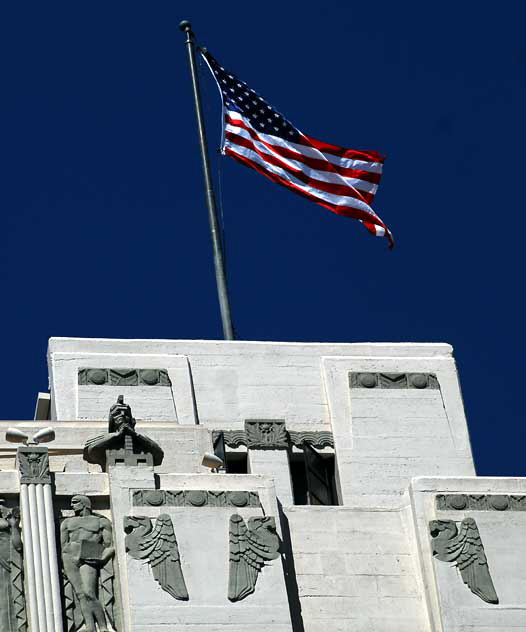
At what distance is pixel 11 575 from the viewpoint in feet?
178

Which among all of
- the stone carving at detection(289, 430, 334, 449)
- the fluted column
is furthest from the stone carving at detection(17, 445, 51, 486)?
the stone carving at detection(289, 430, 334, 449)

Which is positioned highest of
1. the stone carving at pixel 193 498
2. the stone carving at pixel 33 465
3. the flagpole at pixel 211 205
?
the flagpole at pixel 211 205

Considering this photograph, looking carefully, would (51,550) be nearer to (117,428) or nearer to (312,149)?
(117,428)

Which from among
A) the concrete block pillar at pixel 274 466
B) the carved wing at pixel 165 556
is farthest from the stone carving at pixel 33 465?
the concrete block pillar at pixel 274 466

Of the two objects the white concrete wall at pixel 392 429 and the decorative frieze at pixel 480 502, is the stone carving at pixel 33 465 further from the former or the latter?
the white concrete wall at pixel 392 429

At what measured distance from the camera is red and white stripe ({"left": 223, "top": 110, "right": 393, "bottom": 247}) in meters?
69.2

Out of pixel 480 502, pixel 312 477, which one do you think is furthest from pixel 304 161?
pixel 480 502

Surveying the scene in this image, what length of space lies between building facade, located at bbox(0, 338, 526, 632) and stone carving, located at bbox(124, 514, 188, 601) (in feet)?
0.13

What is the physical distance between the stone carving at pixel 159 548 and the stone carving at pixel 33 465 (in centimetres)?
204

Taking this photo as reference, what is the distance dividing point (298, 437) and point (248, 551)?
9370 mm

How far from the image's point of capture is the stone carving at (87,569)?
53812 mm

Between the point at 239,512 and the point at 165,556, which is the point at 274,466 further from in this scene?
the point at 165,556

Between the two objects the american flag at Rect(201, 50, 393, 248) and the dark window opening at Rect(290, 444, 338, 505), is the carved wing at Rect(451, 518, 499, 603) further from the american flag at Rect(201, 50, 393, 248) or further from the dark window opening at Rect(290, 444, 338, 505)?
the american flag at Rect(201, 50, 393, 248)

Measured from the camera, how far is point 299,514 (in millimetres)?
58094
